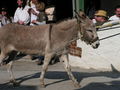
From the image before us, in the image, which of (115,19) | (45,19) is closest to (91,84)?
(115,19)

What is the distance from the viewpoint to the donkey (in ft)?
28.3

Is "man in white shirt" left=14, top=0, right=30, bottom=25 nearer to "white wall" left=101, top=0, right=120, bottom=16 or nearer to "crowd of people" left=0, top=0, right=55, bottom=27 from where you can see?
"crowd of people" left=0, top=0, right=55, bottom=27

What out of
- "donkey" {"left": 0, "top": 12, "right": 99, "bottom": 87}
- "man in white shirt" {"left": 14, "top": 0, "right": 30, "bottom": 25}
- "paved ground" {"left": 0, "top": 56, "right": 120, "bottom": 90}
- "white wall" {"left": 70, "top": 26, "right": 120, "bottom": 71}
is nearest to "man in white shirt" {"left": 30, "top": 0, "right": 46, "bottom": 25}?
"man in white shirt" {"left": 14, "top": 0, "right": 30, "bottom": 25}

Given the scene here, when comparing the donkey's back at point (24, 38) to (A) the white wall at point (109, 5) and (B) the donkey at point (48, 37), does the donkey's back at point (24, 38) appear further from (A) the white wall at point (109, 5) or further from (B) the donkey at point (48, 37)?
(A) the white wall at point (109, 5)

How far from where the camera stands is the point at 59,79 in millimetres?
9758

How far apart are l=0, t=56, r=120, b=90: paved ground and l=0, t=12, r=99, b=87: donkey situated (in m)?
0.33

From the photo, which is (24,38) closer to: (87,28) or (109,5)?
(87,28)

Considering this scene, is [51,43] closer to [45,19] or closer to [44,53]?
[44,53]

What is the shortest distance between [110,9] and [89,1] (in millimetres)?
1361

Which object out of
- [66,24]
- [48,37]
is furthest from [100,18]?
[48,37]

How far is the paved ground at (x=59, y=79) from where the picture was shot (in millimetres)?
9008

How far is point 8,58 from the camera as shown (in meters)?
9.31

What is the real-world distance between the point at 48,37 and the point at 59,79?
57.5 inches

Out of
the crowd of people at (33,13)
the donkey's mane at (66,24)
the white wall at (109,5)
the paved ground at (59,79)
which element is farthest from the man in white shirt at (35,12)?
the white wall at (109,5)
